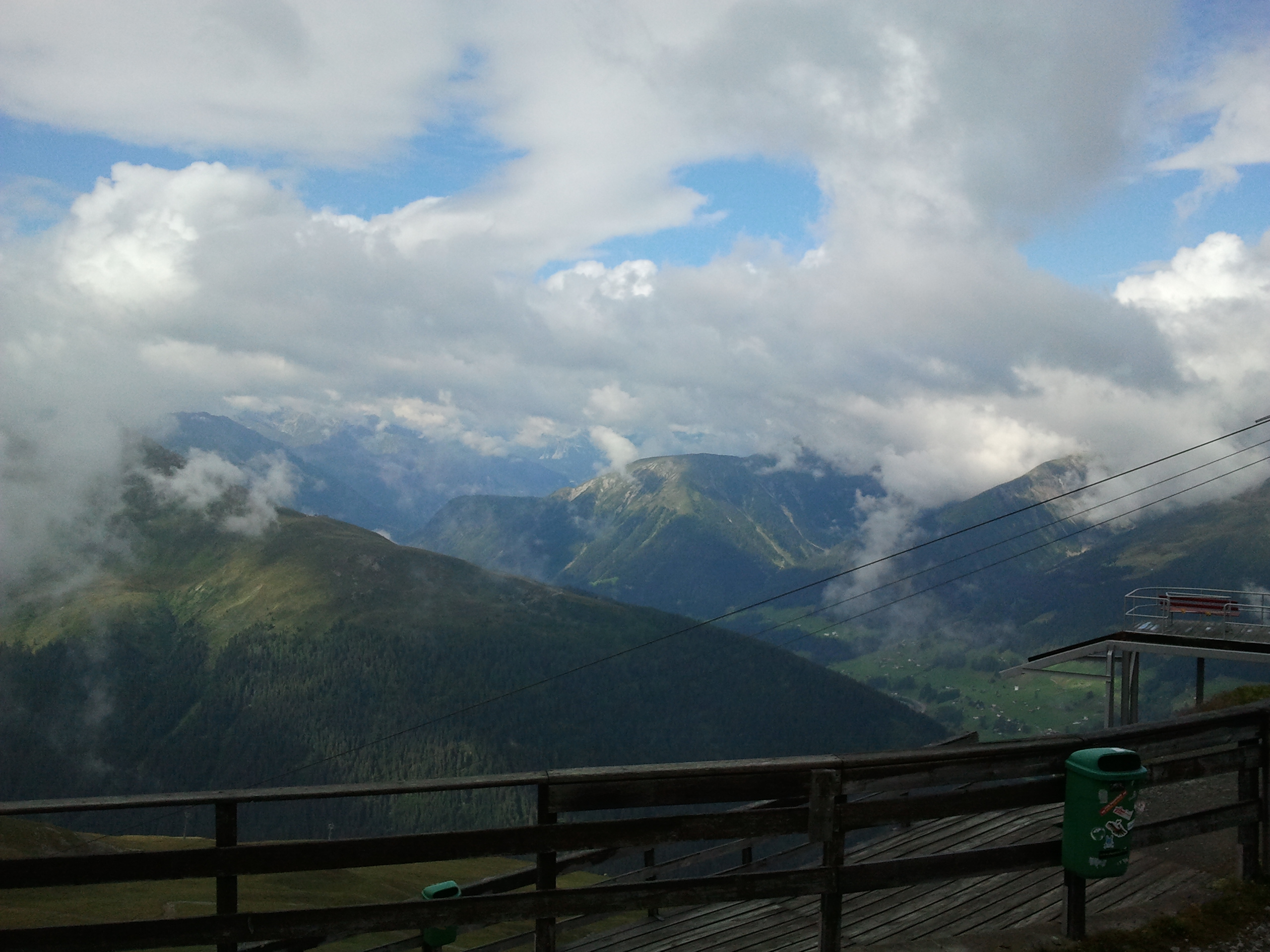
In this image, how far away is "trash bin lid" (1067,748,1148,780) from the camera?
7.04 m

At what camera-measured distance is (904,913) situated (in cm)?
896

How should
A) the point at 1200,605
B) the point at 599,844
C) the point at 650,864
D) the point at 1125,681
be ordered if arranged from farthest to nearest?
the point at 1200,605, the point at 1125,681, the point at 650,864, the point at 599,844

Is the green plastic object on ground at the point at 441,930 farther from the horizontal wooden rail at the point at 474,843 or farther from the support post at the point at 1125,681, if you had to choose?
the support post at the point at 1125,681

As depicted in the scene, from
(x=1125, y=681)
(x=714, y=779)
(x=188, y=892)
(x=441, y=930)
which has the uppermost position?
(x=714, y=779)

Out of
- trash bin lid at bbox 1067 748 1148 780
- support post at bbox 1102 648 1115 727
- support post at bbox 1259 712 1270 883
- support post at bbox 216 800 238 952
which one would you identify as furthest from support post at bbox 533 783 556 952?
support post at bbox 1102 648 1115 727

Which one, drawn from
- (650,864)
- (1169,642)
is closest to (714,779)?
(650,864)

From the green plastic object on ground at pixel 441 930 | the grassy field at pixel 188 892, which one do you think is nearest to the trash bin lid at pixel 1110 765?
the green plastic object on ground at pixel 441 930

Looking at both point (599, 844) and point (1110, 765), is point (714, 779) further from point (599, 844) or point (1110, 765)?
point (1110, 765)

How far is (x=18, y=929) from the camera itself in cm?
596

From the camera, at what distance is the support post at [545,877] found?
6268mm

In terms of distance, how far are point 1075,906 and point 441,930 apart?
5261 millimetres

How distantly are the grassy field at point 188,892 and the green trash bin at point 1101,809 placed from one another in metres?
46.1

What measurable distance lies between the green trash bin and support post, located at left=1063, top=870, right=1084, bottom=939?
0.48ft

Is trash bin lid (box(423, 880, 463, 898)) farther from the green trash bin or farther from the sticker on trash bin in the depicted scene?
the sticker on trash bin
